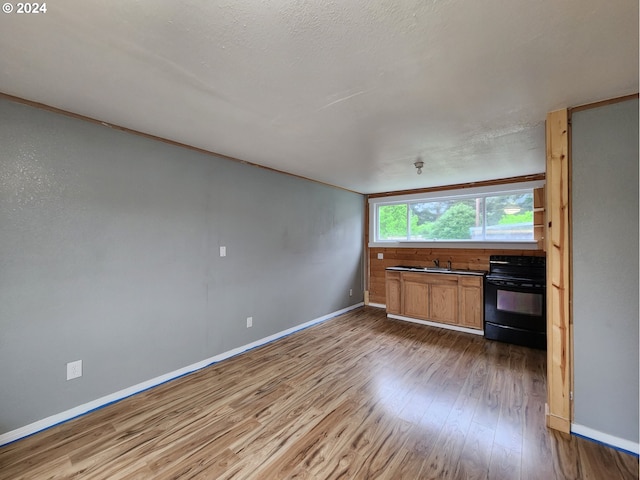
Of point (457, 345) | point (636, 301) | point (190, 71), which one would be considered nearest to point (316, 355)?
point (457, 345)

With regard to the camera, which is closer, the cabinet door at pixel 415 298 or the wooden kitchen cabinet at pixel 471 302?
the wooden kitchen cabinet at pixel 471 302

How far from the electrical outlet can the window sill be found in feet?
15.7

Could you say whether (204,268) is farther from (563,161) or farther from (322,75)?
(563,161)

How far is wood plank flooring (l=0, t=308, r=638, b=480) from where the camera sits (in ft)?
5.50

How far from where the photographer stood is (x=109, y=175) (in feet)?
7.64

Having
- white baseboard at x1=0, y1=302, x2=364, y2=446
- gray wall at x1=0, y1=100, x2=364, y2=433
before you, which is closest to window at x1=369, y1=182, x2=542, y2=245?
gray wall at x1=0, y1=100, x2=364, y2=433

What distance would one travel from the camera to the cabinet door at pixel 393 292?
4797mm

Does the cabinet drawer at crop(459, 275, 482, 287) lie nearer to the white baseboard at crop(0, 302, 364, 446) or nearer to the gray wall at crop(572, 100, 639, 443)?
the gray wall at crop(572, 100, 639, 443)

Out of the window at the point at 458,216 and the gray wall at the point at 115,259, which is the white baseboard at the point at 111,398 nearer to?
the gray wall at the point at 115,259

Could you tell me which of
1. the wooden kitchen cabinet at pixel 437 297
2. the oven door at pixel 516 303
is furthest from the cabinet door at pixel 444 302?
the oven door at pixel 516 303

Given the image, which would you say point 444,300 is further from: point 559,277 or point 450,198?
point 559,277

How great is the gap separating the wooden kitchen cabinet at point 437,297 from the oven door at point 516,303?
161mm

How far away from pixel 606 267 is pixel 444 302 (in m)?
2.55

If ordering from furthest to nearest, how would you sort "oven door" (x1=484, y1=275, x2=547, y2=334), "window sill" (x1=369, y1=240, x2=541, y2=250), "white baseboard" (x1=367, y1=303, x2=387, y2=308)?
1. "white baseboard" (x1=367, y1=303, x2=387, y2=308)
2. "window sill" (x1=369, y1=240, x2=541, y2=250)
3. "oven door" (x1=484, y1=275, x2=547, y2=334)
